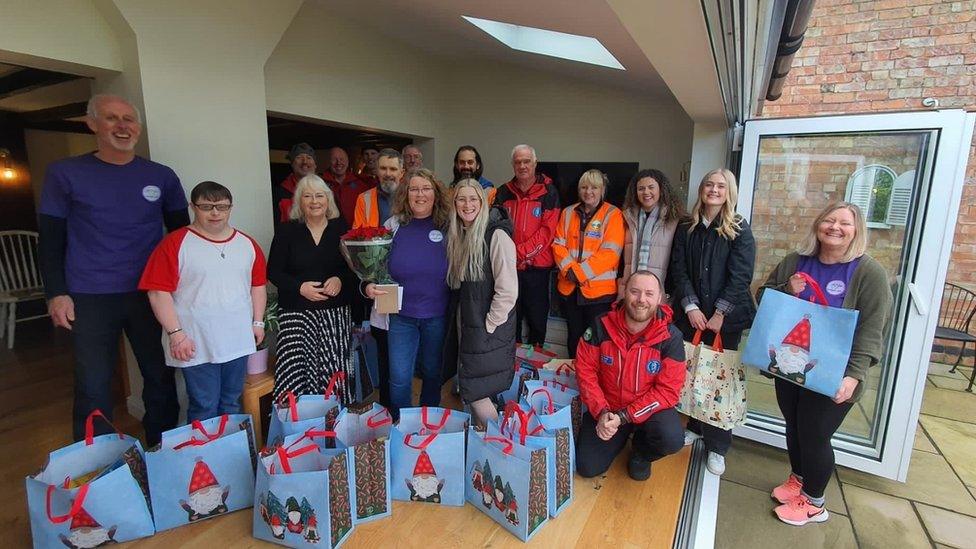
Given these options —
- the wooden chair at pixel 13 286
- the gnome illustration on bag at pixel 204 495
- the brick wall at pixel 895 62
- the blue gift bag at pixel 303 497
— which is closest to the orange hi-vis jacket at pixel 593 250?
the blue gift bag at pixel 303 497

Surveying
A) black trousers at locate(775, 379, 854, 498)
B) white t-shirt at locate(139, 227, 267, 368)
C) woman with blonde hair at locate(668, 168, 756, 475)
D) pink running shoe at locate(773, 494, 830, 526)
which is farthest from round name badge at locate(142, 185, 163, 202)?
pink running shoe at locate(773, 494, 830, 526)

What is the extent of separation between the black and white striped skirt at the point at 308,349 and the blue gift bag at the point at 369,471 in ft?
1.35

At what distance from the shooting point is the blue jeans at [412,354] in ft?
7.31

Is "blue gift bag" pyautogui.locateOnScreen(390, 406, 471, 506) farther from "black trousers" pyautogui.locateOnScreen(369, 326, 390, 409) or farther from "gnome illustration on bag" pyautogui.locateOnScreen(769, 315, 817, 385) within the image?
"gnome illustration on bag" pyautogui.locateOnScreen(769, 315, 817, 385)

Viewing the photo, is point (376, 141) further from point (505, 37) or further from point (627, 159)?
point (627, 159)

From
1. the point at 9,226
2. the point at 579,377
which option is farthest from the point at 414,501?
the point at 9,226

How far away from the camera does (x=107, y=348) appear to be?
198 cm

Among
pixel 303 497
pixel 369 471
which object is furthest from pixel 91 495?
pixel 369 471

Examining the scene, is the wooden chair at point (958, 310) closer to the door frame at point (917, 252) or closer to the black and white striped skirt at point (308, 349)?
the door frame at point (917, 252)

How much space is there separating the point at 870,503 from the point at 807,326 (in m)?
1.07

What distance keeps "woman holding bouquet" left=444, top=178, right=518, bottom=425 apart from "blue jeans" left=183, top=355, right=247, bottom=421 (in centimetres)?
102

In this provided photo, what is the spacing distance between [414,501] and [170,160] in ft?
6.53

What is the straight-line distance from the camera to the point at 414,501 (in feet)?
6.43

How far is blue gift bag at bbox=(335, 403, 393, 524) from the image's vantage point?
1759 millimetres
